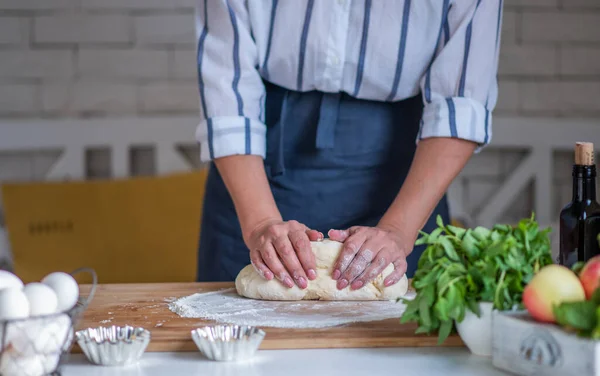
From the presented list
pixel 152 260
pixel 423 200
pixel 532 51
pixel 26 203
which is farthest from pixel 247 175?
pixel 532 51

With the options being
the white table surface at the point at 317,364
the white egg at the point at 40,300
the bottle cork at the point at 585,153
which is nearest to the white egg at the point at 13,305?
the white egg at the point at 40,300

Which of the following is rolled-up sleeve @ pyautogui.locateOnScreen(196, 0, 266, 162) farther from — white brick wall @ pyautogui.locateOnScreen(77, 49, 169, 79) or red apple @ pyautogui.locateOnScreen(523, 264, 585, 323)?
white brick wall @ pyautogui.locateOnScreen(77, 49, 169, 79)

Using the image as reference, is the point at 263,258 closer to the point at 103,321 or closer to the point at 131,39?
the point at 103,321

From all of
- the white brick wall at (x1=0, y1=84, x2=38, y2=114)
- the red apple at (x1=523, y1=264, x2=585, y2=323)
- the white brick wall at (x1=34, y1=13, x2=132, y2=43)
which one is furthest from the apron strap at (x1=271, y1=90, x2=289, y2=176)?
the white brick wall at (x1=0, y1=84, x2=38, y2=114)

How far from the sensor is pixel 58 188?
8.30 feet

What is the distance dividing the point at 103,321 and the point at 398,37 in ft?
2.42

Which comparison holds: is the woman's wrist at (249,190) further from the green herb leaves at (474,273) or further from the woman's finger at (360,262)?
the green herb leaves at (474,273)

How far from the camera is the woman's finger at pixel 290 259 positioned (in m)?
1.24

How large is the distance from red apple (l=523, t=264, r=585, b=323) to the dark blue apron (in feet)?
2.48

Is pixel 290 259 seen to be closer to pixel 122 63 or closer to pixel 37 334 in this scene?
pixel 37 334

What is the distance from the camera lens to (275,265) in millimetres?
1244

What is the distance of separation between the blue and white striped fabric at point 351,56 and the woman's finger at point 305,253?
0.24 m

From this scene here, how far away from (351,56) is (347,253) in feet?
1.34

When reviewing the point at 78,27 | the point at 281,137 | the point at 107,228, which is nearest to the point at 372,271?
the point at 281,137
